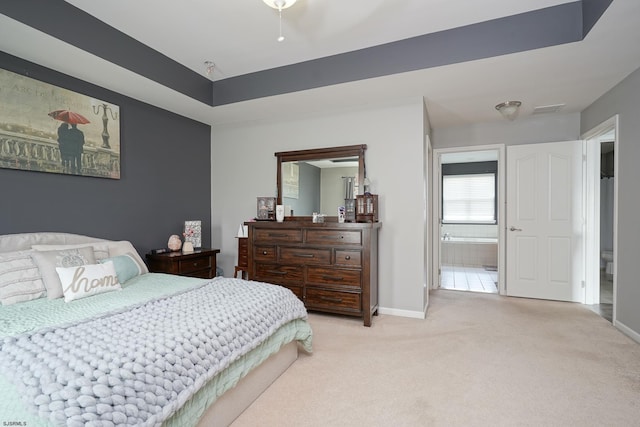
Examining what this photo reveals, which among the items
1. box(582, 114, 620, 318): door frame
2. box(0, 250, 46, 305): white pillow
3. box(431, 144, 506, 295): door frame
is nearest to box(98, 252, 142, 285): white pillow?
box(0, 250, 46, 305): white pillow

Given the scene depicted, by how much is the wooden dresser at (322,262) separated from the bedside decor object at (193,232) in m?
0.78

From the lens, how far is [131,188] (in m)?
3.36

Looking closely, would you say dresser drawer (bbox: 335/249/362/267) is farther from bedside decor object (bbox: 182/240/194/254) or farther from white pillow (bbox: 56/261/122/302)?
white pillow (bbox: 56/261/122/302)

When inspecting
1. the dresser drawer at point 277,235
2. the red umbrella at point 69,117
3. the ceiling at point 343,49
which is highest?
the ceiling at point 343,49

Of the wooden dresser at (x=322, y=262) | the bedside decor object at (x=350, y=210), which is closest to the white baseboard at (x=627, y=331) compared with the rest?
the wooden dresser at (x=322, y=262)

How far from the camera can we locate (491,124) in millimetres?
4344

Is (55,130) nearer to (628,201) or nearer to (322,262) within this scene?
(322,262)

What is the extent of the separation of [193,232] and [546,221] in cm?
456

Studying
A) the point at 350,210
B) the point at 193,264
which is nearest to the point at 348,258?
the point at 350,210

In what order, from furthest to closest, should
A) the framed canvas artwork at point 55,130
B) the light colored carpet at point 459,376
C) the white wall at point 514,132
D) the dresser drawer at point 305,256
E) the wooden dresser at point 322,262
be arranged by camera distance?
Answer: the white wall at point 514,132, the dresser drawer at point 305,256, the wooden dresser at point 322,262, the framed canvas artwork at point 55,130, the light colored carpet at point 459,376

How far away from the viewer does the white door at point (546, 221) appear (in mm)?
3943

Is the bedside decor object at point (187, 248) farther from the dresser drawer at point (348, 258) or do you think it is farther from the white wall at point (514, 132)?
the white wall at point (514, 132)

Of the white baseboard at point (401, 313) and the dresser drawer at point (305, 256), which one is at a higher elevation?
the dresser drawer at point (305, 256)

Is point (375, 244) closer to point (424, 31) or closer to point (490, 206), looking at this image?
point (424, 31)
